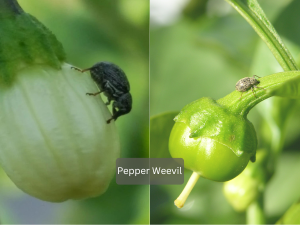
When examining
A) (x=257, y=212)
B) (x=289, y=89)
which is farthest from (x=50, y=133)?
(x=257, y=212)

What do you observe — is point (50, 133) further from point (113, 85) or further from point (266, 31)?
point (266, 31)

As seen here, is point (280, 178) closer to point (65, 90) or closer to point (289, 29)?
point (289, 29)

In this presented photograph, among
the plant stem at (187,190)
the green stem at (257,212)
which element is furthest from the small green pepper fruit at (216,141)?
the green stem at (257,212)

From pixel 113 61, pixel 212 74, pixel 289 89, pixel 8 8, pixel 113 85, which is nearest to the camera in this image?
pixel 289 89

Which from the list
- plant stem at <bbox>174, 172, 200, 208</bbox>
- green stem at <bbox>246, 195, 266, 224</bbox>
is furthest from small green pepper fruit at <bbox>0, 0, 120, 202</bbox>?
green stem at <bbox>246, 195, 266, 224</bbox>

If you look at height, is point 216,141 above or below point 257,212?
above

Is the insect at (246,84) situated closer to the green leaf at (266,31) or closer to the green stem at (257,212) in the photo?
the green leaf at (266,31)
